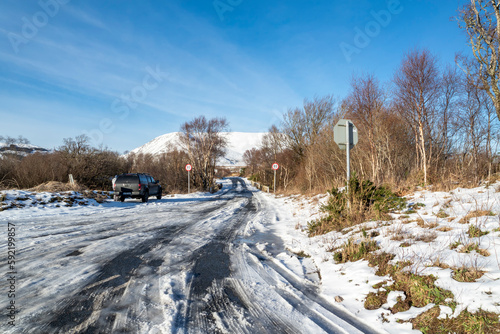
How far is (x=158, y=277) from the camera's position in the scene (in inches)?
151

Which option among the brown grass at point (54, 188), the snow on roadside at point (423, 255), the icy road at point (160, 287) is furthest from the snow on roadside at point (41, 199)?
the snow on roadside at point (423, 255)

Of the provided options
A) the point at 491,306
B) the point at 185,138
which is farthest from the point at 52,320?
the point at 185,138

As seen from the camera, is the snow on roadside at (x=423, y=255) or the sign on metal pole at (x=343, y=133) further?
the sign on metal pole at (x=343, y=133)

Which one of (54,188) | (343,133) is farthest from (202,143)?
(343,133)

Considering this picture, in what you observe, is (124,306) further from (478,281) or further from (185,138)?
(185,138)

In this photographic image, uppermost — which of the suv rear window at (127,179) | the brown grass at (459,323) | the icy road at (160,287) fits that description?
the suv rear window at (127,179)

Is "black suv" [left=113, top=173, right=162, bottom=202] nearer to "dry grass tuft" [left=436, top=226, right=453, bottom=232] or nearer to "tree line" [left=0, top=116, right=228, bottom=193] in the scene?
"tree line" [left=0, top=116, right=228, bottom=193]

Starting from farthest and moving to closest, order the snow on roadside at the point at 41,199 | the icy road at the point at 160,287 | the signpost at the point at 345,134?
the snow on roadside at the point at 41,199
the signpost at the point at 345,134
the icy road at the point at 160,287

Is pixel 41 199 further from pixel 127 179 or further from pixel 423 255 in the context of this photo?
pixel 423 255

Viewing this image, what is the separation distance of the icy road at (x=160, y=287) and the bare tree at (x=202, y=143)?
23091 millimetres

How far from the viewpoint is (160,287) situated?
3.48 metres

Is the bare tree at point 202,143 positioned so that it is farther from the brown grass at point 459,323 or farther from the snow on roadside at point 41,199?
the brown grass at point 459,323

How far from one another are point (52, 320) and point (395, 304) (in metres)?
3.93

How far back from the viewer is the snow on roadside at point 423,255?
8.85ft
